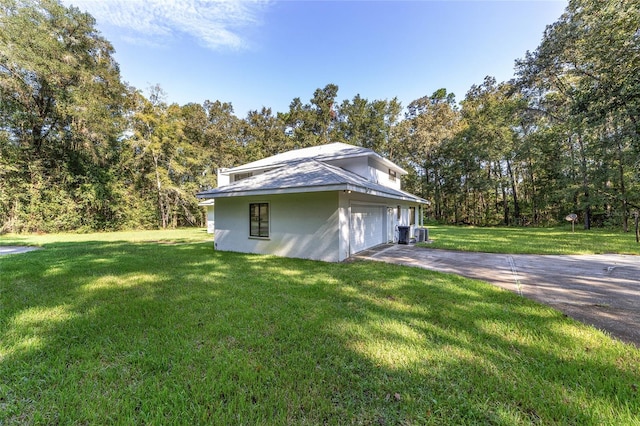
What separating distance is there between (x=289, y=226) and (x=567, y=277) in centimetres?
738

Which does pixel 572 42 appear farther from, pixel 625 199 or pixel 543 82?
pixel 625 199

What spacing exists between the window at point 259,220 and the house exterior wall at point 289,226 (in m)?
0.16

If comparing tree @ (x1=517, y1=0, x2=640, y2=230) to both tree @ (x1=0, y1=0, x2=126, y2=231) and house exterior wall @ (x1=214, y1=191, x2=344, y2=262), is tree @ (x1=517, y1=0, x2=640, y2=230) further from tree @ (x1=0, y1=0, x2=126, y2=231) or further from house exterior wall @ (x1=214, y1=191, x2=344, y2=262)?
tree @ (x1=0, y1=0, x2=126, y2=231)

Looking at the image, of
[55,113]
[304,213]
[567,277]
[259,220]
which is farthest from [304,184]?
[55,113]

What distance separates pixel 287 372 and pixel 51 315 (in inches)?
159

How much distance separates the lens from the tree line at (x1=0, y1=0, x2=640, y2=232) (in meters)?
13.5

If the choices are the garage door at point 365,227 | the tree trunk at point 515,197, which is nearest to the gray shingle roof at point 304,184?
the garage door at point 365,227

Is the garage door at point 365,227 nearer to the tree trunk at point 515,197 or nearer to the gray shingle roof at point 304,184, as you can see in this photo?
the gray shingle roof at point 304,184

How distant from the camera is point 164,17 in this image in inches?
374

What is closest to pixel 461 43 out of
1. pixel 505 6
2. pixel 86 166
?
pixel 505 6

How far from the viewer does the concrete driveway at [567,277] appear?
3.78 meters

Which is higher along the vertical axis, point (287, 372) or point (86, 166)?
point (86, 166)

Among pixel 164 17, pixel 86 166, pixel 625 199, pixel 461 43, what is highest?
pixel 164 17

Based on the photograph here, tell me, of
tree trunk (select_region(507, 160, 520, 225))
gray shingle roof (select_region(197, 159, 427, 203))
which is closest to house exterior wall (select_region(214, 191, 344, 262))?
gray shingle roof (select_region(197, 159, 427, 203))
